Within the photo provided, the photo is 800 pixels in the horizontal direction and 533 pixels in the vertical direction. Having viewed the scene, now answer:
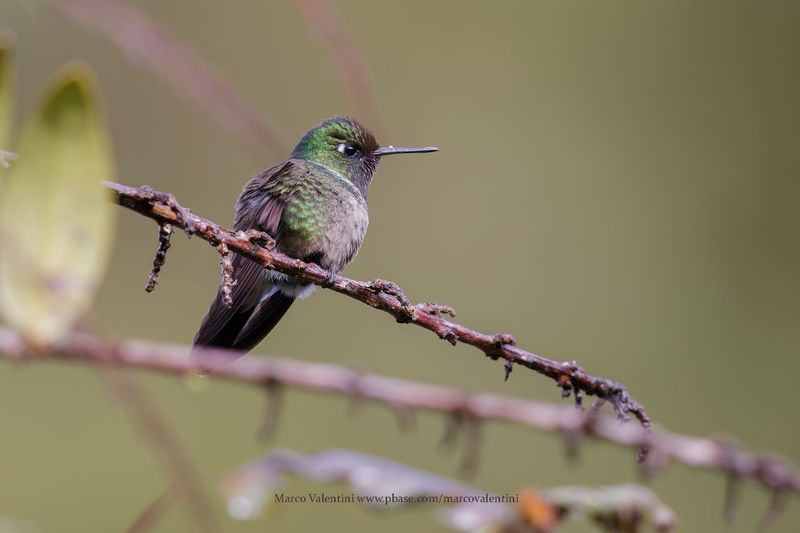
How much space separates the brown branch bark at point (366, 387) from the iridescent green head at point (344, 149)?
107 inches

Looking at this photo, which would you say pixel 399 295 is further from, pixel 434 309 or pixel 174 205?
pixel 174 205

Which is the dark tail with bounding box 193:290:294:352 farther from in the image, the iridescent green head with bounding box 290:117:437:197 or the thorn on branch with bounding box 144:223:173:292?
the thorn on branch with bounding box 144:223:173:292

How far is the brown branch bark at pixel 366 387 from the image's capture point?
1.48 ft

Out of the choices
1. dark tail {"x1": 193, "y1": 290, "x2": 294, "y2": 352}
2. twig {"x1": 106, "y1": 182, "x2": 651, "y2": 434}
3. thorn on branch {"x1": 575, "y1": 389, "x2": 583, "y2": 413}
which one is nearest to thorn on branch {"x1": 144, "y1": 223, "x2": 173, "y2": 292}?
twig {"x1": 106, "y1": 182, "x2": 651, "y2": 434}

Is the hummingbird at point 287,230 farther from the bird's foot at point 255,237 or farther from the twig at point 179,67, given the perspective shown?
the twig at point 179,67

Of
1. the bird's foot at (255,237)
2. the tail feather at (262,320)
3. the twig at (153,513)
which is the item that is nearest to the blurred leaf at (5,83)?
the twig at (153,513)

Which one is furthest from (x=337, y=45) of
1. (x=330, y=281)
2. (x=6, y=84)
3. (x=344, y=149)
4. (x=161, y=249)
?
(x=344, y=149)

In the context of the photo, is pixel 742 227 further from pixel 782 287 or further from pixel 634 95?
pixel 634 95

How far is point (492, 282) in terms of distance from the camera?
6410 millimetres

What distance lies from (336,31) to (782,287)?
646 centimetres

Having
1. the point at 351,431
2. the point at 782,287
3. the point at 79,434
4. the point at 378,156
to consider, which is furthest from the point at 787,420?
the point at 79,434

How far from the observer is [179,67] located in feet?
2.25

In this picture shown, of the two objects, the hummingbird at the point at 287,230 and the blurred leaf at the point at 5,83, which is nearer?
the blurred leaf at the point at 5,83

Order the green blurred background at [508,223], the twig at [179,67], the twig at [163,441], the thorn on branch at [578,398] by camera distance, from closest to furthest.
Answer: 1. the twig at [163,441]
2. the twig at [179,67]
3. the thorn on branch at [578,398]
4. the green blurred background at [508,223]
